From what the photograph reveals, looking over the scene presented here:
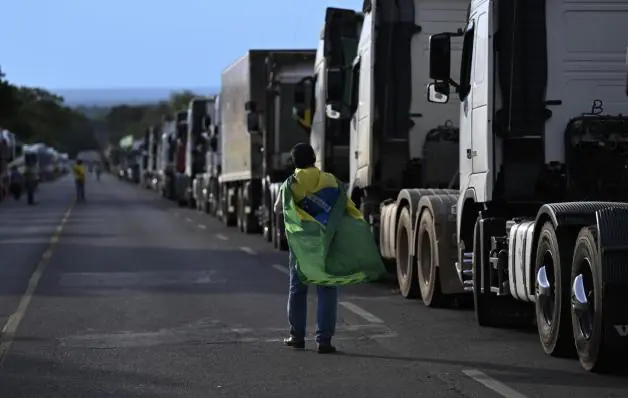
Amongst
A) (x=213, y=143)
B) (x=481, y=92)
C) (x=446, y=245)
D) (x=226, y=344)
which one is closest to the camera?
(x=226, y=344)

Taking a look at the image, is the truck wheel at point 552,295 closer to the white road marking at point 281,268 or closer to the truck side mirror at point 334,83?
the truck side mirror at point 334,83

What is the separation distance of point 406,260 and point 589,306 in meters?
6.15

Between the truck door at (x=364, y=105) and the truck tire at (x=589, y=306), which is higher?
the truck door at (x=364, y=105)

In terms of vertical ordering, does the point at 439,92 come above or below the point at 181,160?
above

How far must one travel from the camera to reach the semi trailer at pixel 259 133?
1052 inches

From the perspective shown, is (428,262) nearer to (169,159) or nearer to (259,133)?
(259,133)

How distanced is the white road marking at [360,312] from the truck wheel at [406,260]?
736 millimetres

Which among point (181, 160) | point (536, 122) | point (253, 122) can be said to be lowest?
point (181, 160)

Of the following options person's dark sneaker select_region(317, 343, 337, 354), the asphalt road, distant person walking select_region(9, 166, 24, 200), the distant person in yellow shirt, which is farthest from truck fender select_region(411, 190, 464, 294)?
distant person walking select_region(9, 166, 24, 200)

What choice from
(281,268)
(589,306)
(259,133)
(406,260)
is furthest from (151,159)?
(589,306)

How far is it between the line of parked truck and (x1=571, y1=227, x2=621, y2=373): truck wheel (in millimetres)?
11

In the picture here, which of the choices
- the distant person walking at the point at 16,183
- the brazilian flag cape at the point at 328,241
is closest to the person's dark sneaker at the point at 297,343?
the brazilian flag cape at the point at 328,241

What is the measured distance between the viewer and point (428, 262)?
14.9 metres

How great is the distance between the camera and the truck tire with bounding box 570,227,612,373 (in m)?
9.61
